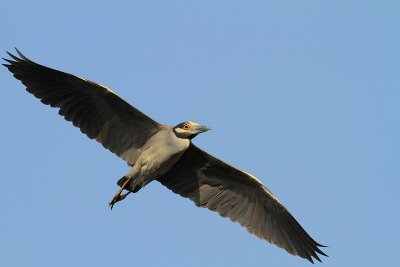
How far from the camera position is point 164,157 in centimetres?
1644

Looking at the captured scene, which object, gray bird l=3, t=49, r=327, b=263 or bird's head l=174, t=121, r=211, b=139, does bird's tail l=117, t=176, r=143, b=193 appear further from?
bird's head l=174, t=121, r=211, b=139

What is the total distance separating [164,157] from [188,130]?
0.70 m

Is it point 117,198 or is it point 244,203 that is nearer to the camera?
point 117,198

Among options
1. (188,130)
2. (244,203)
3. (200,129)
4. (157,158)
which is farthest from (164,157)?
(244,203)

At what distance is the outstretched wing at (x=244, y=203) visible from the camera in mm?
17656

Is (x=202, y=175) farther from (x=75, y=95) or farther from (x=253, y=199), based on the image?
(x=75, y=95)

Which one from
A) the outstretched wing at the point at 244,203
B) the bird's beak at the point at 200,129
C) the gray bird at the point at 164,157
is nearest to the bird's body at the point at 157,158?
the gray bird at the point at 164,157

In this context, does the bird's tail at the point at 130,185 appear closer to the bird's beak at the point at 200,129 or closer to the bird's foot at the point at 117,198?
the bird's foot at the point at 117,198

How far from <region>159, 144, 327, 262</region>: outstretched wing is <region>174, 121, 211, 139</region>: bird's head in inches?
53.0

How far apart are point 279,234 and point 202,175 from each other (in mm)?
2085

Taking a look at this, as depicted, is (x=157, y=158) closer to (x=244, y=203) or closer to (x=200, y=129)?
(x=200, y=129)

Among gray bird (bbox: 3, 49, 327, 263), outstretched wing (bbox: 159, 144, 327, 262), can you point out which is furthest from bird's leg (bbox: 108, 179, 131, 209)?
outstretched wing (bbox: 159, 144, 327, 262)

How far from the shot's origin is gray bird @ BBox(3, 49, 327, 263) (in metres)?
16.5

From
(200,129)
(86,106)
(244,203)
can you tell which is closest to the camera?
(200,129)
